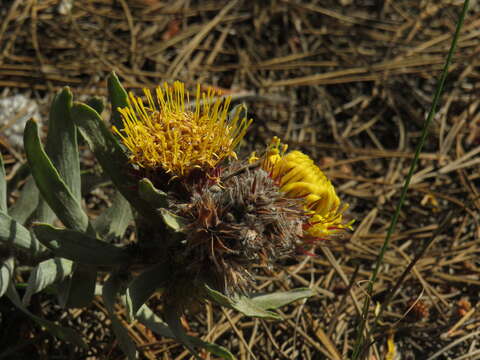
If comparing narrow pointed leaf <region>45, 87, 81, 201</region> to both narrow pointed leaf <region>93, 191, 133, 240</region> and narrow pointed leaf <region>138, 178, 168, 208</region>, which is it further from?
narrow pointed leaf <region>138, 178, 168, 208</region>

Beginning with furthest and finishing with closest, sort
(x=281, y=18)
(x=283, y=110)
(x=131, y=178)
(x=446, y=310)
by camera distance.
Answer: (x=281, y=18), (x=283, y=110), (x=446, y=310), (x=131, y=178)

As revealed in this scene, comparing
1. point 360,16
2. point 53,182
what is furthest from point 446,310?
point 360,16

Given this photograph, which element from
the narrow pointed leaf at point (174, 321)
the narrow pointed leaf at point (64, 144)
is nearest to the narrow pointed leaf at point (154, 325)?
the narrow pointed leaf at point (174, 321)

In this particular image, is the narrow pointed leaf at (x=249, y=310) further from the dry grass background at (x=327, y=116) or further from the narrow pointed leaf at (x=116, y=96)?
the narrow pointed leaf at (x=116, y=96)

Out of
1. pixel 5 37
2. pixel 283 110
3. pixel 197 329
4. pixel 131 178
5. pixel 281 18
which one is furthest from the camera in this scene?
pixel 281 18

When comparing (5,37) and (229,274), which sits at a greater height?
(5,37)

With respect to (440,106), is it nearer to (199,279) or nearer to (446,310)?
(446,310)

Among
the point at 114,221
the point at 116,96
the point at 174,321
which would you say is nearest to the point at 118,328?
the point at 174,321

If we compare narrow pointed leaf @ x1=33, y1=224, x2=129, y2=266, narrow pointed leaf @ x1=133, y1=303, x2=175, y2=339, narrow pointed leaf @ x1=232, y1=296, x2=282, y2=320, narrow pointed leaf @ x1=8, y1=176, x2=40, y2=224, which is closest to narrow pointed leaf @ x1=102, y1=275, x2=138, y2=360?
narrow pointed leaf @ x1=33, y1=224, x2=129, y2=266
